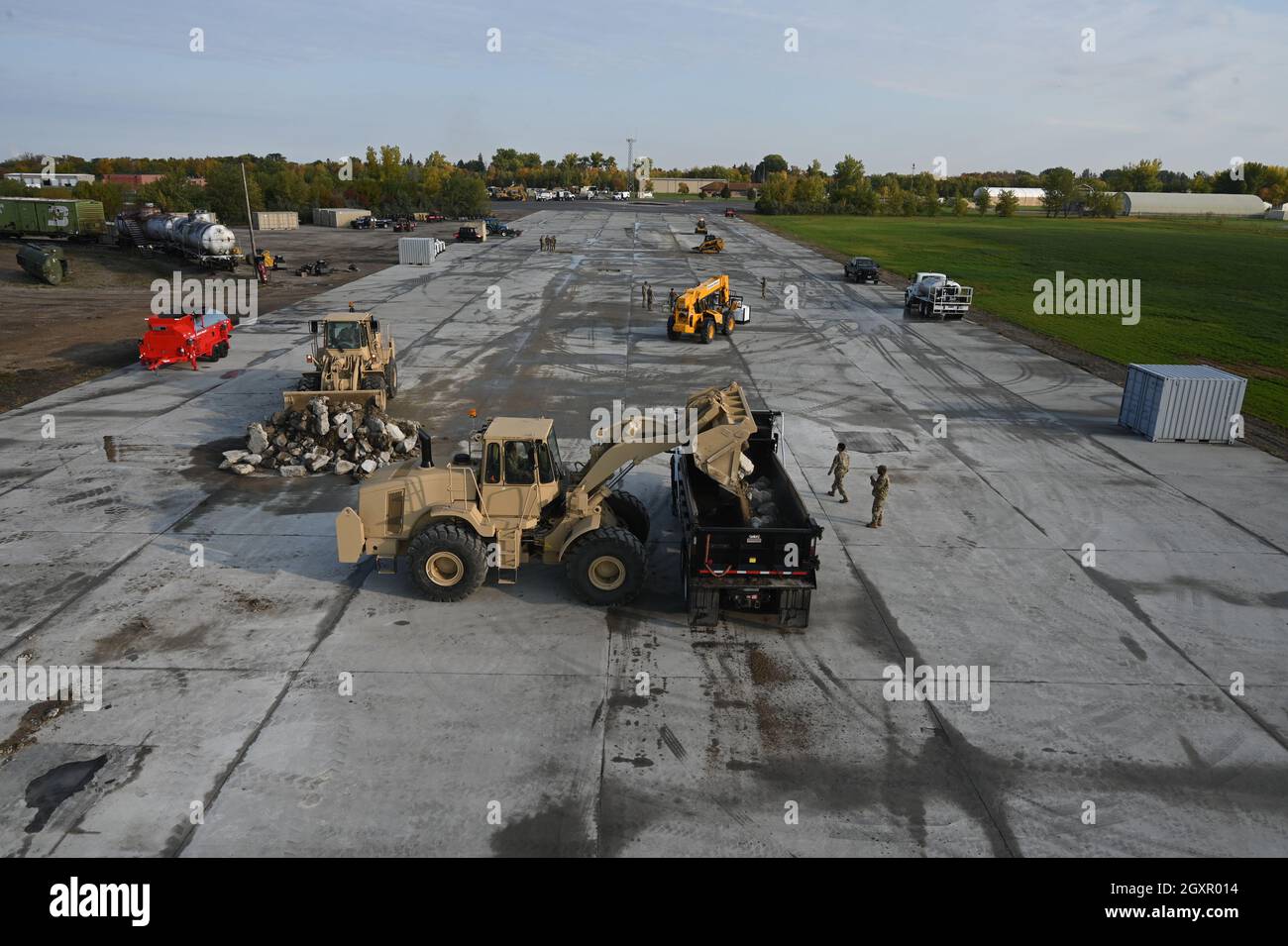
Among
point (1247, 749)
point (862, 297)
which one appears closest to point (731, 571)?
point (1247, 749)

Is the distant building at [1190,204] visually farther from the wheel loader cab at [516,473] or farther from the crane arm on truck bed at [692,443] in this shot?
the wheel loader cab at [516,473]

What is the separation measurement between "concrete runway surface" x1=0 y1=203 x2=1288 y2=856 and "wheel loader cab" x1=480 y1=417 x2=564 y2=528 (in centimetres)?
137

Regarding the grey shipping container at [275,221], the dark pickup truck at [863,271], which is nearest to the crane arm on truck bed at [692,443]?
the dark pickup truck at [863,271]

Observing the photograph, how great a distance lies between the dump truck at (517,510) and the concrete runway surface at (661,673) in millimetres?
546

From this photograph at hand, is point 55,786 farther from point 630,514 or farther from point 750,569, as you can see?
point 750,569

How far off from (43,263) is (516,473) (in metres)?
40.2

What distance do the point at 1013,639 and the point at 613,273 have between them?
41.9 m

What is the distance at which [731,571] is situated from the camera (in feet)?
37.1

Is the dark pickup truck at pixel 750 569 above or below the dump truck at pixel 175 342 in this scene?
below

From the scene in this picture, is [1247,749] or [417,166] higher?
[417,166]

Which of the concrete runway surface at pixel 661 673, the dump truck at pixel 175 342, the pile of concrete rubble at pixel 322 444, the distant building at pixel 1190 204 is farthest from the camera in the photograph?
the distant building at pixel 1190 204

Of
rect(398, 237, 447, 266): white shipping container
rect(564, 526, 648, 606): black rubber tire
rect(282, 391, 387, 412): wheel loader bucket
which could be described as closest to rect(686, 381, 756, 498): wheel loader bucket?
rect(564, 526, 648, 606): black rubber tire

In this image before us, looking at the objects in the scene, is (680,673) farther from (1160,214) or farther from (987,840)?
(1160,214)

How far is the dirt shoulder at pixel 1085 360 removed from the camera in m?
21.0
